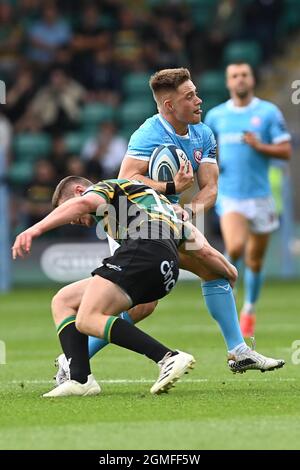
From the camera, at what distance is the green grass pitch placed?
5641 mm

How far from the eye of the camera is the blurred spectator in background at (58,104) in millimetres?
20453

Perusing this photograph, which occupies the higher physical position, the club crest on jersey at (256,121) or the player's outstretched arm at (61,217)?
the club crest on jersey at (256,121)

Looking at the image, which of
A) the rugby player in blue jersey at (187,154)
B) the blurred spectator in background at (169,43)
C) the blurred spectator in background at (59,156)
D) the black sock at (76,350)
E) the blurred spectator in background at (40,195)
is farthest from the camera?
the blurred spectator in background at (169,43)

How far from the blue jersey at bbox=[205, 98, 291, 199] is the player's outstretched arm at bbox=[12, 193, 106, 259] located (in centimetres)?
561

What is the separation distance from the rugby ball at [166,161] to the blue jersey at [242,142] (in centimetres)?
450

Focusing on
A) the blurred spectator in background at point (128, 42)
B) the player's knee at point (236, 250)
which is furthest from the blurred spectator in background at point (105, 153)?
the player's knee at point (236, 250)

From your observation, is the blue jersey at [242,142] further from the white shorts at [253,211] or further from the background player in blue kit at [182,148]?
the background player in blue kit at [182,148]

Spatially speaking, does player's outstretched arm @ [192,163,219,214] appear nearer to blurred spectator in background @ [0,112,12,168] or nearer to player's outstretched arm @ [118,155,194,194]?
player's outstretched arm @ [118,155,194,194]

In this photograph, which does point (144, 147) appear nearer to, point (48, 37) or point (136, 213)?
point (136, 213)

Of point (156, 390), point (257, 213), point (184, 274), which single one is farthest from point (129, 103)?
point (156, 390)

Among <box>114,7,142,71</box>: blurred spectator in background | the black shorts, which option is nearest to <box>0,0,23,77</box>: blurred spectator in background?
<box>114,7,142,71</box>: blurred spectator in background

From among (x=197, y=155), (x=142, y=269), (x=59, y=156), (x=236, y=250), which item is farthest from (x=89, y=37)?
(x=142, y=269)

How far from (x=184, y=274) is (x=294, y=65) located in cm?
534

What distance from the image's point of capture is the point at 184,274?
58.9 feet
